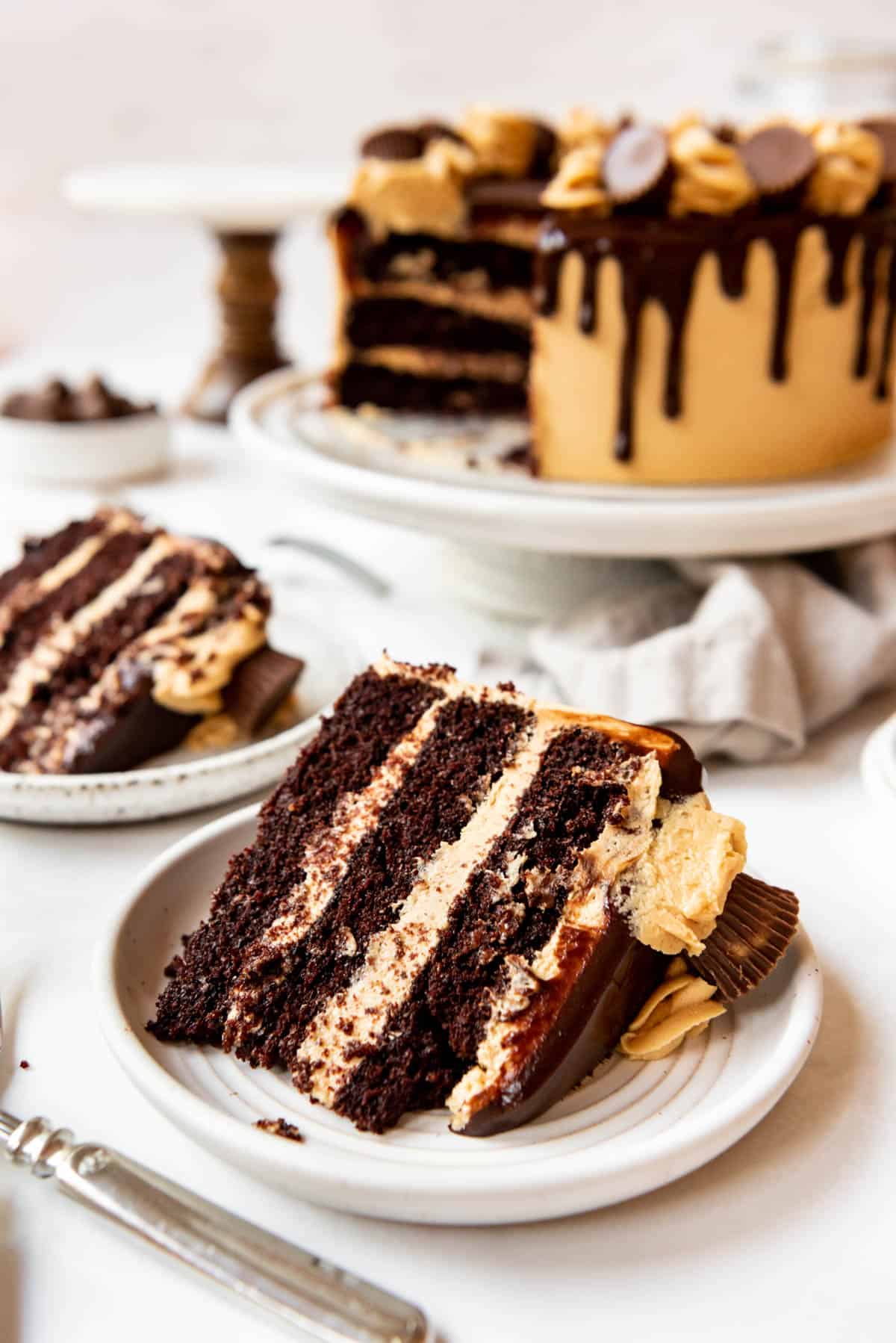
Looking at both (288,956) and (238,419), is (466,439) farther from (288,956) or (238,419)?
(288,956)

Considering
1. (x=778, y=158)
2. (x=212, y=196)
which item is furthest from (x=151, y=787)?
(x=212, y=196)

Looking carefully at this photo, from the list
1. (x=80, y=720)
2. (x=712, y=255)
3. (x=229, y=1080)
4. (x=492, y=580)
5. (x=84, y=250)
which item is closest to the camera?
(x=229, y=1080)

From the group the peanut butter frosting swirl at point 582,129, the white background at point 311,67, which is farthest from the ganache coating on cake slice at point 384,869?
the white background at point 311,67

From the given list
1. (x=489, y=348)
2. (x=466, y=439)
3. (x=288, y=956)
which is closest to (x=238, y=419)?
(x=466, y=439)

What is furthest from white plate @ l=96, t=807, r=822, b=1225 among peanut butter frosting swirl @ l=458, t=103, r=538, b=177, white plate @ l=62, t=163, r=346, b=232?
white plate @ l=62, t=163, r=346, b=232

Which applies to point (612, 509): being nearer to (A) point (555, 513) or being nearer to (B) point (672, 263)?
(A) point (555, 513)

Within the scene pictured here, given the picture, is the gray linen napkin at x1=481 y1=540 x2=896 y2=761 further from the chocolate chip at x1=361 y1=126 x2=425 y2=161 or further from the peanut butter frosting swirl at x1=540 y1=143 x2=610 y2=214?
the chocolate chip at x1=361 y1=126 x2=425 y2=161
